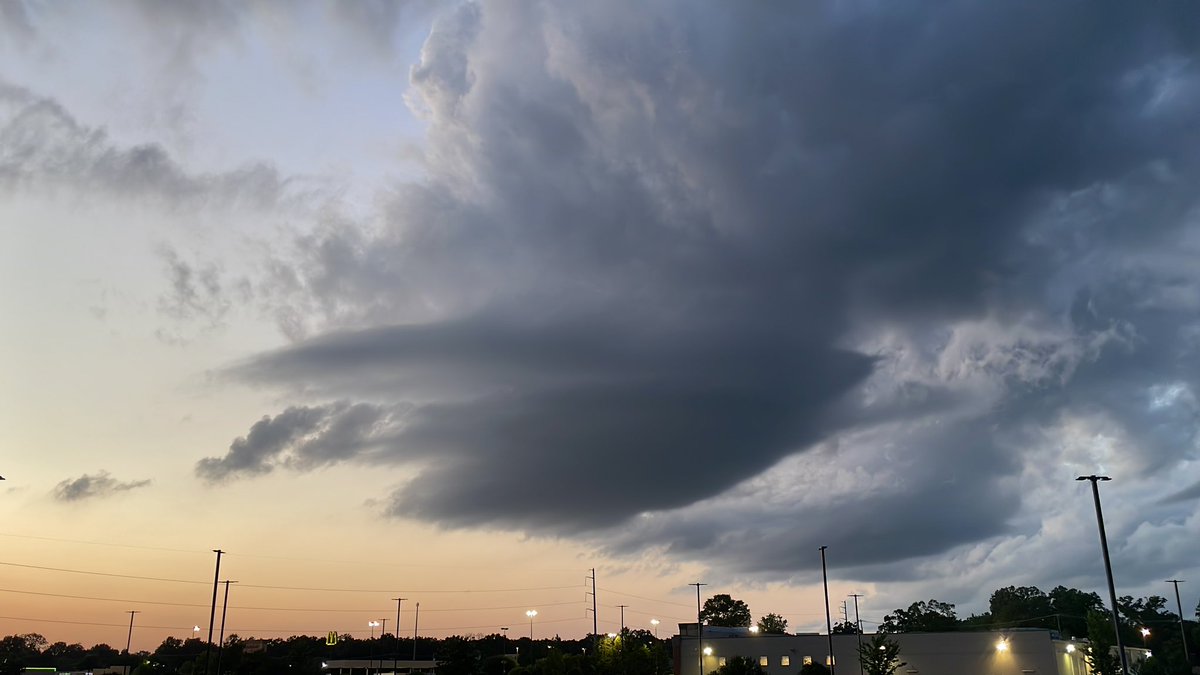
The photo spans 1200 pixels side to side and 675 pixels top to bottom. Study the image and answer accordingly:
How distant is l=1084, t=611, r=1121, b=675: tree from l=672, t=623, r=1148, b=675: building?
259 cm

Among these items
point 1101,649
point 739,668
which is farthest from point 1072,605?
point 739,668

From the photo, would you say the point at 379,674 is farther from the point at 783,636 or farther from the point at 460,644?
the point at 783,636

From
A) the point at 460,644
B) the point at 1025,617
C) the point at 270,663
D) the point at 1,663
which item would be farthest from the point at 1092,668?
the point at 1,663

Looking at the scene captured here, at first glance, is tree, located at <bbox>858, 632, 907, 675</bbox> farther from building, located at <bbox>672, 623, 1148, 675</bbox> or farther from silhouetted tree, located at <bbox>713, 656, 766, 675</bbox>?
silhouetted tree, located at <bbox>713, 656, 766, 675</bbox>

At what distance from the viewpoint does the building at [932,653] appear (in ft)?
280

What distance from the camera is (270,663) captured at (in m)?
162

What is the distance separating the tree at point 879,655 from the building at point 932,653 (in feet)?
14.6

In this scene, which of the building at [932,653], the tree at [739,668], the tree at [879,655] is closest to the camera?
the tree at [879,655]

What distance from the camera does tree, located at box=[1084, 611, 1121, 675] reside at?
85375 millimetres

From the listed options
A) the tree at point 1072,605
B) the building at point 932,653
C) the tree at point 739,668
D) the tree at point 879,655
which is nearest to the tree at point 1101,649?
the building at point 932,653

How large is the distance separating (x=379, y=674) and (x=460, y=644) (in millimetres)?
72758

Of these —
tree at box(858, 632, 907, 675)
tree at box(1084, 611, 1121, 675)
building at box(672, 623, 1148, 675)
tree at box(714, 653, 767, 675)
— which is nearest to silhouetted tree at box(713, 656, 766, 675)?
tree at box(714, 653, 767, 675)

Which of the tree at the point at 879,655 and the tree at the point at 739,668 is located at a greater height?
the tree at the point at 879,655

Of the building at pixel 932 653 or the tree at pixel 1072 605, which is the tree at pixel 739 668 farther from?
the tree at pixel 1072 605
